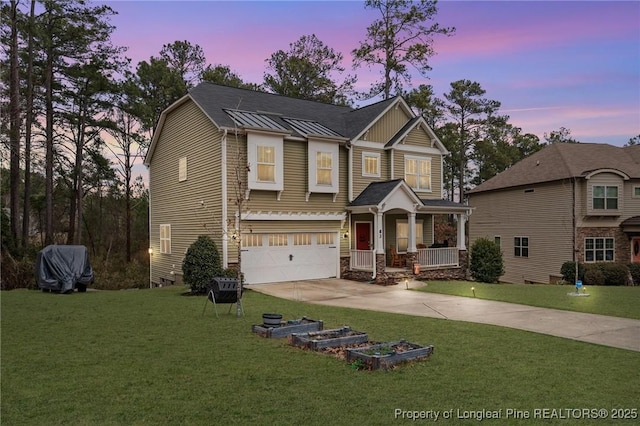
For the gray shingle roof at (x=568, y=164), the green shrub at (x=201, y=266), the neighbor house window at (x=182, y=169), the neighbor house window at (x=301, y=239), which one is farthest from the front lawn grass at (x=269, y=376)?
the gray shingle roof at (x=568, y=164)

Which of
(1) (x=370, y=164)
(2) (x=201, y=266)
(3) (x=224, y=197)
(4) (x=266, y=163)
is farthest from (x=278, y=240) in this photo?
(1) (x=370, y=164)

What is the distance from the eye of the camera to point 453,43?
34.2 metres

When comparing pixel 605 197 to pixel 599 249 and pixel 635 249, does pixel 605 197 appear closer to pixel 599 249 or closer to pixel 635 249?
pixel 599 249

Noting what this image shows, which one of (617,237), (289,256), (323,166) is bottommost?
(289,256)

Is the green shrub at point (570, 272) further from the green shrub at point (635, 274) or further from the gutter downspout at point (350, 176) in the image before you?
the gutter downspout at point (350, 176)

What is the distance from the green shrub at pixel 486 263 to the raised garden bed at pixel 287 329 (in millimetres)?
13549

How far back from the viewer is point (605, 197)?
2553 centimetres

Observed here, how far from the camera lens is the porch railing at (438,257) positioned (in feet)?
66.7

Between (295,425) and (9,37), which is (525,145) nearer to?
(9,37)

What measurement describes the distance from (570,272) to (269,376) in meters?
22.6

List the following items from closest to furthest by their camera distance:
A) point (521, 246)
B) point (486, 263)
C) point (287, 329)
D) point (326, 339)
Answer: point (326, 339) < point (287, 329) < point (486, 263) < point (521, 246)

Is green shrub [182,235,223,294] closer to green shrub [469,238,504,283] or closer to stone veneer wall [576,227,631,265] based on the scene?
green shrub [469,238,504,283]

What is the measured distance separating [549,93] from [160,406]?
2633 centimetres

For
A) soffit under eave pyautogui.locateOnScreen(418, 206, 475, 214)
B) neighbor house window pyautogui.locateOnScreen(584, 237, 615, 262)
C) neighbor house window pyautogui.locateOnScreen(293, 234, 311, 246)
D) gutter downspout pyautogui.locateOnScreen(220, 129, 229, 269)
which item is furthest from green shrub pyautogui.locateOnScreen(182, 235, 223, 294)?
neighbor house window pyautogui.locateOnScreen(584, 237, 615, 262)
